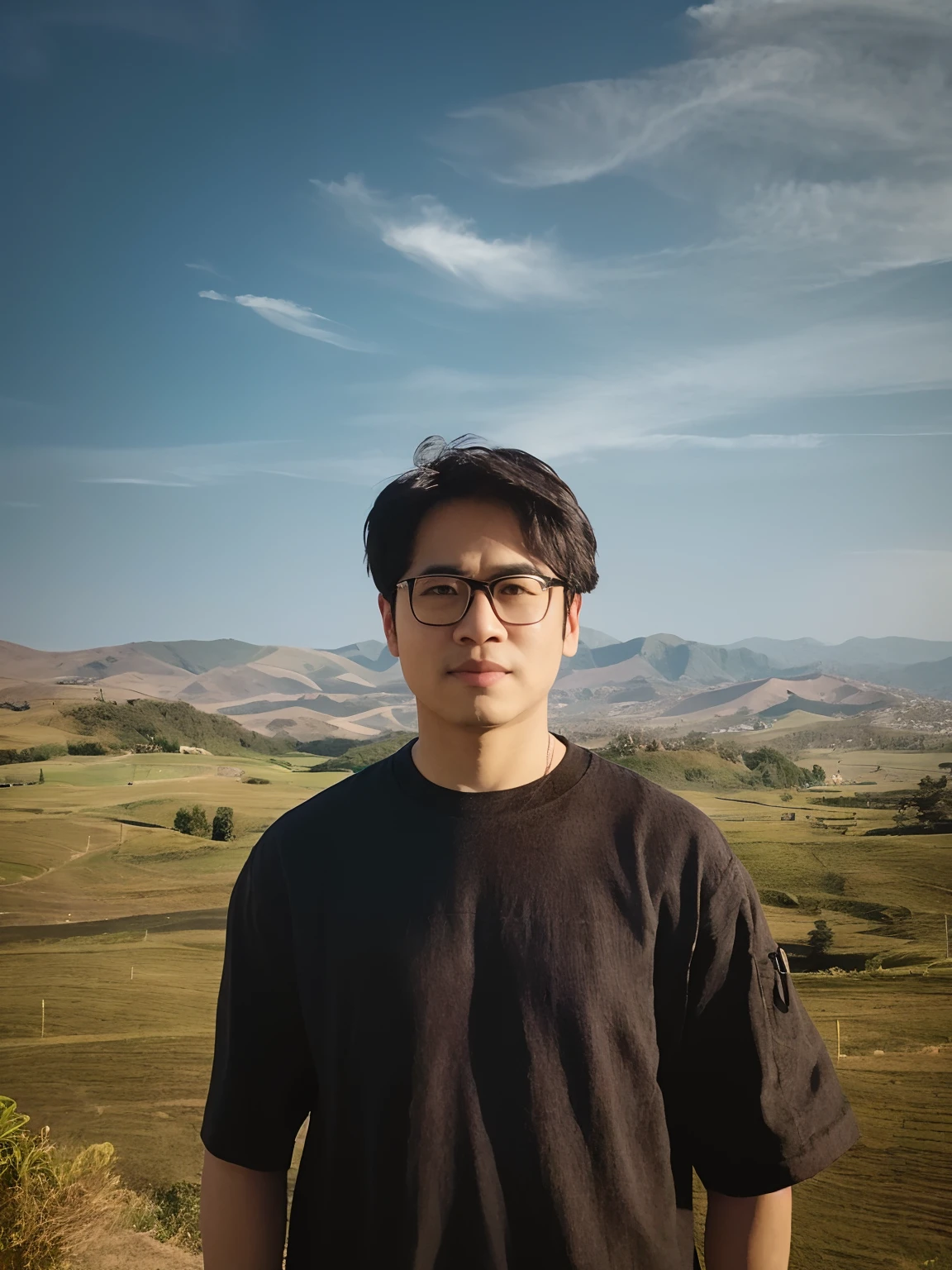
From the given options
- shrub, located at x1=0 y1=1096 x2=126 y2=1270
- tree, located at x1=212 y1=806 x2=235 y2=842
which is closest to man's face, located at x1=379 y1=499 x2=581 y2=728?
shrub, located at x1=0 y1=1096 x2=126 y2=1270

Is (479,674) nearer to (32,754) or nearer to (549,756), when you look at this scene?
(549,756)

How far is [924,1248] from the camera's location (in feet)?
6.77

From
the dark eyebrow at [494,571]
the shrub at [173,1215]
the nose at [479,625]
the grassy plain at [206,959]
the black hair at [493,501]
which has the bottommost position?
the shrub at [173,1215]

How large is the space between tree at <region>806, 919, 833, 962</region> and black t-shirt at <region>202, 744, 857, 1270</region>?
1.98 m

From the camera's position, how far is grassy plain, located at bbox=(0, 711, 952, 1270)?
224 centimetres

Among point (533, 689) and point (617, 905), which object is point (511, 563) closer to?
point (533, 689)

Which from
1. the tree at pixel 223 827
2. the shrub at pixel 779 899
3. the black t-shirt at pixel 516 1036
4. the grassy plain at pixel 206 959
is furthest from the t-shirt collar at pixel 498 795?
the tree at pixel 223 827

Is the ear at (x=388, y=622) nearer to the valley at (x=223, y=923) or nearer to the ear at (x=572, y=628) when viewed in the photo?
the ear at (x=572, y=628)

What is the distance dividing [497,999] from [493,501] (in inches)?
26.9

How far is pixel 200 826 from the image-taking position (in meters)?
4.21

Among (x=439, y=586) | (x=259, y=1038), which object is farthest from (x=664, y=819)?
(x=259, y=1038)

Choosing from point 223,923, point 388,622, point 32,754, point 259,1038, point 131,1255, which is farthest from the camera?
point 32,754

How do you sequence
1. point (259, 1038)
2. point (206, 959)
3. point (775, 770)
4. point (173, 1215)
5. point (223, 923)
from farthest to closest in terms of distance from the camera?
point (775, 770) → point (223, 923) → point (206, 959) → point (173, 1215) → point (259, 1038)

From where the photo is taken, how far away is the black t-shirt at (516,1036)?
1.04 meters
